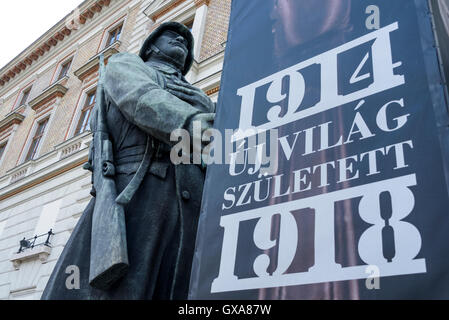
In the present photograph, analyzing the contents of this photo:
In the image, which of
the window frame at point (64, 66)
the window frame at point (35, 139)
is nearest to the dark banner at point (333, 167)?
the window frame at point (35, 139)

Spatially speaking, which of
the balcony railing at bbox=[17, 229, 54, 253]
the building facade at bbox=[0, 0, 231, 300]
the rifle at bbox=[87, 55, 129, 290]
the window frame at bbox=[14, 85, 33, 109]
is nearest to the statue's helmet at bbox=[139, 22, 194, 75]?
the rifle at bbox=[87, 55, 129, 290]

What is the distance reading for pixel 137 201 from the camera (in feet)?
6.73

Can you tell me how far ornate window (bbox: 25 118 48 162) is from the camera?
645 inches

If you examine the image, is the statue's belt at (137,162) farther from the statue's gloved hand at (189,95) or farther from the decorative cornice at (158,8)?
the decorative cornice at (158,8)

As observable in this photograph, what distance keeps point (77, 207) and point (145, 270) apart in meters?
10.7

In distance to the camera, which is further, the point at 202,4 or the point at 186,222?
the point at 202,4

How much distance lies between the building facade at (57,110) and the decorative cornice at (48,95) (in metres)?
0.04

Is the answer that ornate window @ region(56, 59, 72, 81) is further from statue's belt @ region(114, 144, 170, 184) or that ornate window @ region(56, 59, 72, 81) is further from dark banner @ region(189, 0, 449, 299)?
dark banner @ region(189, 0, 449, 299)

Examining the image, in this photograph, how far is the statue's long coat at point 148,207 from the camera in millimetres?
1891

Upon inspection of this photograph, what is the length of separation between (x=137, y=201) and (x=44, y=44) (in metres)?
20.7

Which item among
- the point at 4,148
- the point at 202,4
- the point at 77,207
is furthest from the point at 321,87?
the point at 4,148

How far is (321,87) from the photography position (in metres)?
1.86

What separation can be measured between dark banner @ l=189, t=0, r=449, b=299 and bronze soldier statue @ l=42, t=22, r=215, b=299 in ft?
0.80

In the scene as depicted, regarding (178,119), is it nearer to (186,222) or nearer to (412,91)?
(186,222)
